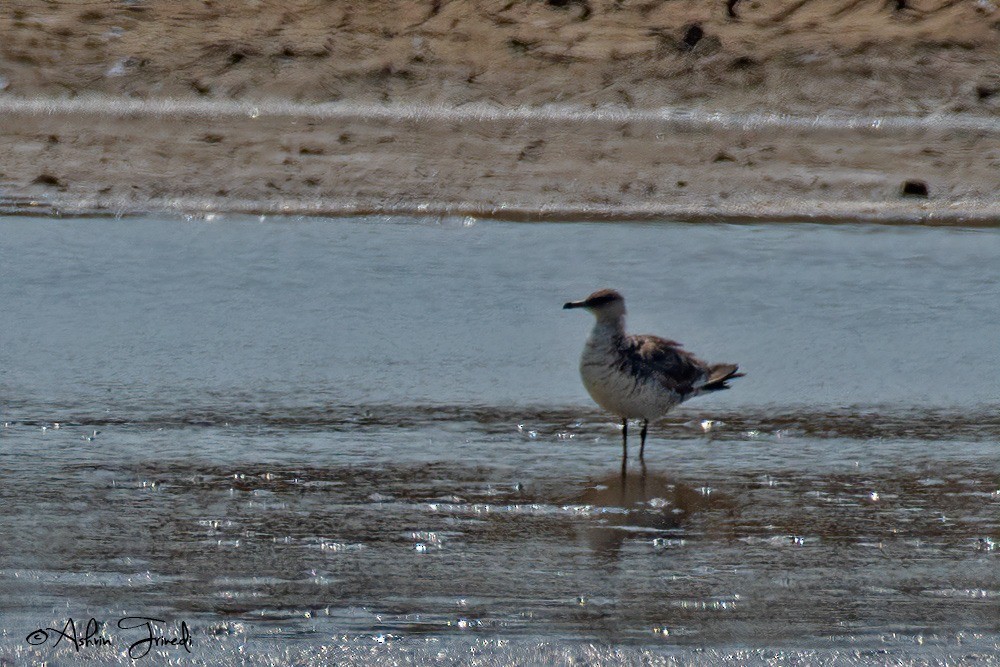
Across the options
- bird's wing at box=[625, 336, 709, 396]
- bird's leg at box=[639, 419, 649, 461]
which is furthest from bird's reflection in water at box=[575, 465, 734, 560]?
bird's wing at box=[625, 336, 709, 396]

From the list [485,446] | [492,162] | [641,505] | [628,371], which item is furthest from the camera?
[492,162]

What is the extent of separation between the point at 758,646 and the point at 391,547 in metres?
1.33

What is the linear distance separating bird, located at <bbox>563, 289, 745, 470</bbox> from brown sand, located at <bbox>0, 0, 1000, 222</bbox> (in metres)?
4.41

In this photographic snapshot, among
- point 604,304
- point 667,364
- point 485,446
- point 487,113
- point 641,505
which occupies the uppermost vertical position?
point 604,304

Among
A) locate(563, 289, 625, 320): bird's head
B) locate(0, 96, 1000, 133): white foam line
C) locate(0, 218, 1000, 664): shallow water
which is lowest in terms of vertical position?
locate(0, 96, 1000, 133): white foam line

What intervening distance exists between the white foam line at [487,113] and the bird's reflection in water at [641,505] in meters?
7.82

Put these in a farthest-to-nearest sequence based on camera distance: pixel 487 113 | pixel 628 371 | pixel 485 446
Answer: pixel 487 113 < pixel 485 446 < pixel 628 371

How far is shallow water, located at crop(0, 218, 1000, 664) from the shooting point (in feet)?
15.2

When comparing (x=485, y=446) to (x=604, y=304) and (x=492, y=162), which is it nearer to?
(x=604, y=304)

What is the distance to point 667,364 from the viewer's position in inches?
250

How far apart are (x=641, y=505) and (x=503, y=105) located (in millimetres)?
8527

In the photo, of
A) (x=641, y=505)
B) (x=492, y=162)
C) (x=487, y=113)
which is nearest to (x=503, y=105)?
(x=487, y=113)

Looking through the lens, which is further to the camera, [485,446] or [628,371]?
[485,446]

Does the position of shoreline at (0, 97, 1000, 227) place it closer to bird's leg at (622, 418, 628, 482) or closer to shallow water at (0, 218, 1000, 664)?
shallow water at (0, 218, 1000, 664)
